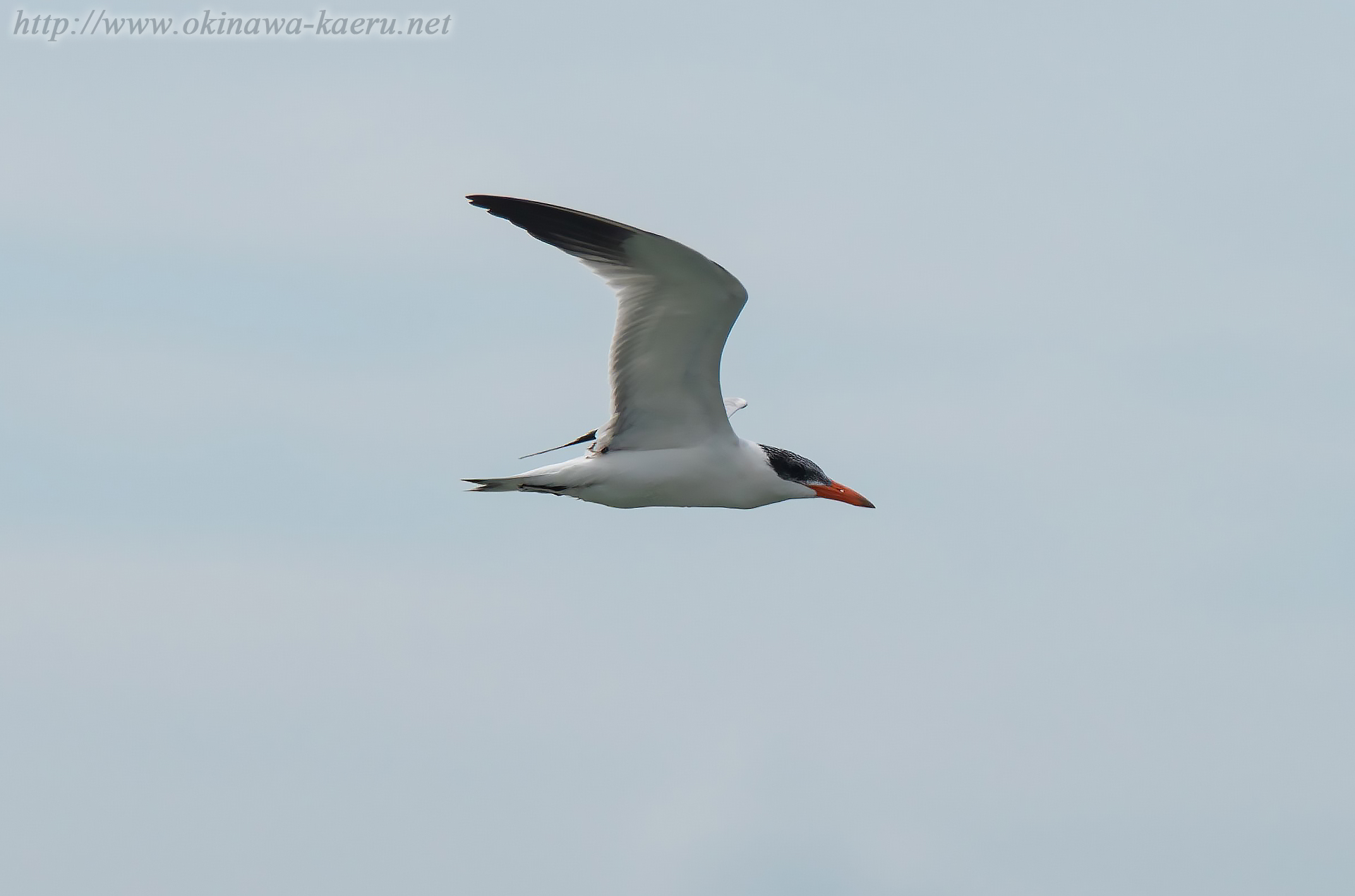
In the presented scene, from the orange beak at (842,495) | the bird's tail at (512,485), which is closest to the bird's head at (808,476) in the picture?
the orange beak at (842,495)

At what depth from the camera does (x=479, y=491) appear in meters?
14.8

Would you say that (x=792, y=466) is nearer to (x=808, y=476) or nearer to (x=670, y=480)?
(x=808, y=476)

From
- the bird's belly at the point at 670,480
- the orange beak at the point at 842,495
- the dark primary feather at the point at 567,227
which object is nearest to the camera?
the dark primary feather at the point at 567,227

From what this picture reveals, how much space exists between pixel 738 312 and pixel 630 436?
6.06 ft

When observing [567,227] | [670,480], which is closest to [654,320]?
[567,227]

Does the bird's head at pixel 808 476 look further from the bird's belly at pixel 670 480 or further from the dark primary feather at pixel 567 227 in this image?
the dark primary feather at pixel 567 227

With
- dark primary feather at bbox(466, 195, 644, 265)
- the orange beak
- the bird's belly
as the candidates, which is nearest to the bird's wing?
dark primary feather at bbox(466, 195, 644, 265)

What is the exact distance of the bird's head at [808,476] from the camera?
619 inches

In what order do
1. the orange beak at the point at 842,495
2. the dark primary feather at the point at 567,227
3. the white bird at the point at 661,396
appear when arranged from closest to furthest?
the dark primary feather at the point at 567,227, the white bird at the point at 661,396, the orange beak at the point at 842,495

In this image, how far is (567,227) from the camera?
551 inches

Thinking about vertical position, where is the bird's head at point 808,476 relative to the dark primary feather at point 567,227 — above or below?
below

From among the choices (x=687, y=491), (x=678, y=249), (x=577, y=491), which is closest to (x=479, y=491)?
(x=577, y=491)

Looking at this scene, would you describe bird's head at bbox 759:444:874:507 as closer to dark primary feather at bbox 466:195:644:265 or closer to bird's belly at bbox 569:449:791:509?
bird's belly at bbox 569:449:791:509

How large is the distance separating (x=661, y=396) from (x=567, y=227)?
6.51 feet
